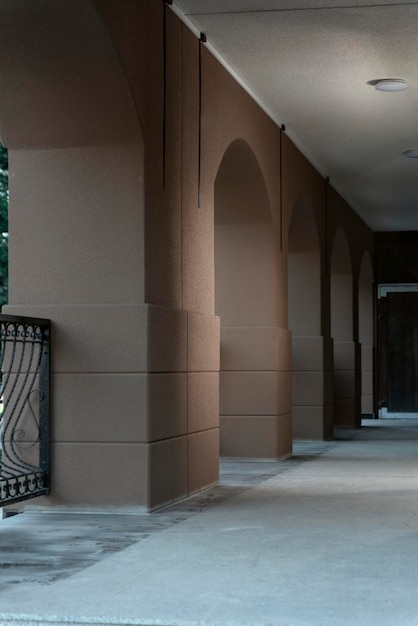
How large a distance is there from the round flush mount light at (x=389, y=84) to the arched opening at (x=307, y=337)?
3.40 metres

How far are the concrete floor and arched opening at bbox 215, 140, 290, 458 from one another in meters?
2.10

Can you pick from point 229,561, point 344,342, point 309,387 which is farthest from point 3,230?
point 229,561

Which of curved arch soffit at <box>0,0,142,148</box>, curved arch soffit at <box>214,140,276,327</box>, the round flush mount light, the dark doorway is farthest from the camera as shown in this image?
the dark doorway

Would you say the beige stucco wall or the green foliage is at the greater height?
the green foliage

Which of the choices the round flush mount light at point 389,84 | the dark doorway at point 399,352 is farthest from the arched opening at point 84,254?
the dark doorway at point 399,352

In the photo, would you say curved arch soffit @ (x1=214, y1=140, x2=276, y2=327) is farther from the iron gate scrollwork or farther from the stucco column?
the iron gate scrollwork

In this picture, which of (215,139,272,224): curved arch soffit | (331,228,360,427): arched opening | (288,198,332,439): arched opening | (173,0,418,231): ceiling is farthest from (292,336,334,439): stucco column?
(215,139,272,224): curved arch soffit

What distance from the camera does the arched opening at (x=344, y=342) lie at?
14.8 m

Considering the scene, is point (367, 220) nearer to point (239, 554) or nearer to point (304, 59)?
point (304, 59)

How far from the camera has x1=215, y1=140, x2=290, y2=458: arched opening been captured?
9578mm

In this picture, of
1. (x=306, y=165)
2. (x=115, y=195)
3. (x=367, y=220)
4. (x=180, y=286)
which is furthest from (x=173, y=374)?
(x=367, y=220)

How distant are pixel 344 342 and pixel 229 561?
10434 millimetres

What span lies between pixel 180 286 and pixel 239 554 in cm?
252

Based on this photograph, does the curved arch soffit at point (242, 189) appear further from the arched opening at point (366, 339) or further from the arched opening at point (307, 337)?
the arched opening at point (366, 339)
